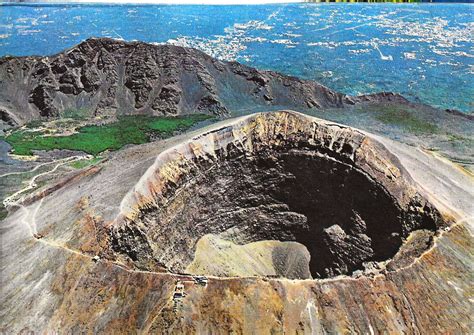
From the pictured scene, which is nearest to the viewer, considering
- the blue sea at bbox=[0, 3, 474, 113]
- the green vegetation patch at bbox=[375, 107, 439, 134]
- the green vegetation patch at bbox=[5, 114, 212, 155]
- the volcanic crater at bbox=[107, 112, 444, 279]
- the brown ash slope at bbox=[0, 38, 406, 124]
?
the volcanic crater at bbox=[107, 112, 444, 279]

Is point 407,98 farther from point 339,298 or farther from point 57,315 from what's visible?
point 57,315

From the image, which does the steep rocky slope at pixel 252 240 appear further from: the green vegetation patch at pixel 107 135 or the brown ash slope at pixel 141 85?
the brown ash slope at pixel 141 85

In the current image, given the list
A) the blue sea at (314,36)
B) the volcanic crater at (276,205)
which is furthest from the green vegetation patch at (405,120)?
the volcanic crater at (276,205)

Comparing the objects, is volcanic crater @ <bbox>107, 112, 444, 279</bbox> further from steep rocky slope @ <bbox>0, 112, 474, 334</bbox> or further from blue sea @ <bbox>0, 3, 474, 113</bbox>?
blue sea @ <bbox>0, 3, 474, 113</bbox>

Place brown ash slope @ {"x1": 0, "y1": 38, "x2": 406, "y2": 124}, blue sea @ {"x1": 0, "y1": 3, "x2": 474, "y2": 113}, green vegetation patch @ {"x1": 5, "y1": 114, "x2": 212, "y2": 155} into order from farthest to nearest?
blue sea @ {"x1": 0, "y1": 3, "x2": 474, "y2": 113} → brown ash slope @ {"x1": 0, "y1": 38, "x2": 406, "y2": 124} → green vegetation patch @ {"x1": 5, "y1": 114, "x2": 212, "y2": 155}

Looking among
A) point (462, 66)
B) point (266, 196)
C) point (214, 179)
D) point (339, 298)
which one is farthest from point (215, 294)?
point (462, 66)

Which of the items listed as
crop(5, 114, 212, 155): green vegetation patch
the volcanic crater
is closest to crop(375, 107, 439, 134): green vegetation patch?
crop(5, 114, 212, 155): green vegetation patch
